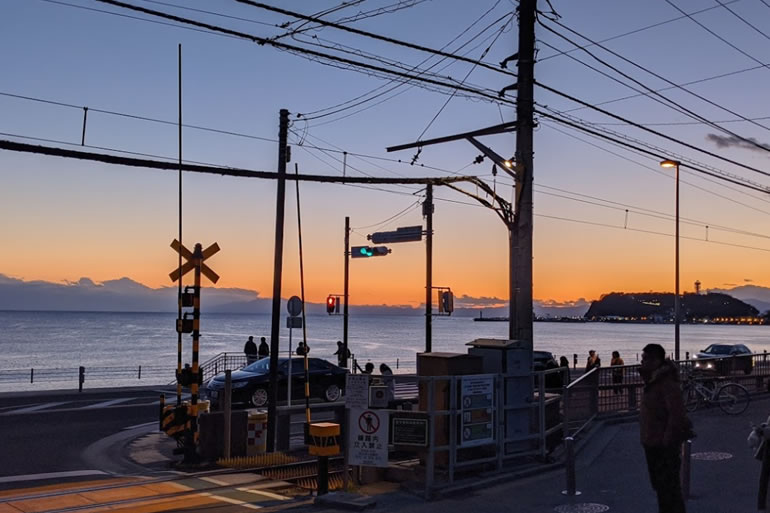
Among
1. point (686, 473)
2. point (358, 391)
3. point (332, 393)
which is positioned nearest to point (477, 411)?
point (358, 391)

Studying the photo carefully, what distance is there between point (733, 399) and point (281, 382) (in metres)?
13.0

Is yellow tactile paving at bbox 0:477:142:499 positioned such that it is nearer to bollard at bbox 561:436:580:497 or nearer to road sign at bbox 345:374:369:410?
road sign at bbox 345:374:369:410

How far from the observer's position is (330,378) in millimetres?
25828

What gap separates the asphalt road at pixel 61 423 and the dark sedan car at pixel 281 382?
2.46 m

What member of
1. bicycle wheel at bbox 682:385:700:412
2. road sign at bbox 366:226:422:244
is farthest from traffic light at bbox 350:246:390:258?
bicycle wheel at bbox 682:385:700:412

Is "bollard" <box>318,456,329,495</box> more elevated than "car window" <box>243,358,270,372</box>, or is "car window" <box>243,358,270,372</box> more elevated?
"car window" <box>243,358,270,372</box>

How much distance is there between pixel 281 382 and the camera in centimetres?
2400

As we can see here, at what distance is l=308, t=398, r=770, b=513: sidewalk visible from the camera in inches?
377

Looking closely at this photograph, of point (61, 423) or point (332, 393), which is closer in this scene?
point (61, 423)

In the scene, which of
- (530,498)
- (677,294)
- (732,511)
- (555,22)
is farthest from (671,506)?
(677,294)

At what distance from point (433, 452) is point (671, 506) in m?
3.45

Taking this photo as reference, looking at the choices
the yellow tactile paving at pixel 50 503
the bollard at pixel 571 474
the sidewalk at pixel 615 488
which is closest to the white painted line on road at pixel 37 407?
the yellow tactile paving at pixel 50 503

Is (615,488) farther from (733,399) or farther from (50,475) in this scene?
(733,399)

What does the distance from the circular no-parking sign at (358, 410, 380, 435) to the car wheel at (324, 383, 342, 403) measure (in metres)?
15.0
